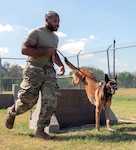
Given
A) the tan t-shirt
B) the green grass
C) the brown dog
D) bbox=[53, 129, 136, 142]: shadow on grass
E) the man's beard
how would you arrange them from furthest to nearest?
the brown dog → the man's beard → the tan t-shirt → bbox=[53, 129, 136, 142]: shadow on grass → the green grass

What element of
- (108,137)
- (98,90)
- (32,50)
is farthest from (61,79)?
(32,50)

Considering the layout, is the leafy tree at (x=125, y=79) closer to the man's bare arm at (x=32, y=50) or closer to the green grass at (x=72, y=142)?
the green grass at (x=72, y=142)

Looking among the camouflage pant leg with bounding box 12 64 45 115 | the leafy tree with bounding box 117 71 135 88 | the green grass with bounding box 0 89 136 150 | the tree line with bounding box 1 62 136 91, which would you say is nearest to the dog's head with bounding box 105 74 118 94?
the green grass with bounding box 0 89 136 150

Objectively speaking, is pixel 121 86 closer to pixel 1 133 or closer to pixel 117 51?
pixel 117 51

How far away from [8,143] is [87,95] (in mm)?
2686

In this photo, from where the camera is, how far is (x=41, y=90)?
5098 millimetres

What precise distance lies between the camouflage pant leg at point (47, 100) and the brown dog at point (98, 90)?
1.18m

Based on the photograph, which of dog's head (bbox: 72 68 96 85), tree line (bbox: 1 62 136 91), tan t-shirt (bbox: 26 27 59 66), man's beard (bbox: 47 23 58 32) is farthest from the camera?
tree line (bbox: 1 62 136 91)

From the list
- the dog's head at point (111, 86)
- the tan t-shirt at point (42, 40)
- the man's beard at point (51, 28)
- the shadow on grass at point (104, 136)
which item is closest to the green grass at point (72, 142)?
the shadow on grass at point (104, 136)

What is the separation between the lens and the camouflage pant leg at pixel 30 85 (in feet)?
16.3

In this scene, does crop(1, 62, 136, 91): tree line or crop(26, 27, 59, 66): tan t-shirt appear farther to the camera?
crop(1, 62, 136, 91): tree line

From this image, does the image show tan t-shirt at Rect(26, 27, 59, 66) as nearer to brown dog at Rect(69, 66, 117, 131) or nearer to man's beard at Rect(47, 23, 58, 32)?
man's beard at Rect(47, 23, 58, 32)

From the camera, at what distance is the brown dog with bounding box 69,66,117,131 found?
5840mm

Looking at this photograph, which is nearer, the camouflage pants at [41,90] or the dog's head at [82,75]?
the camouflage pants at [41,90]
